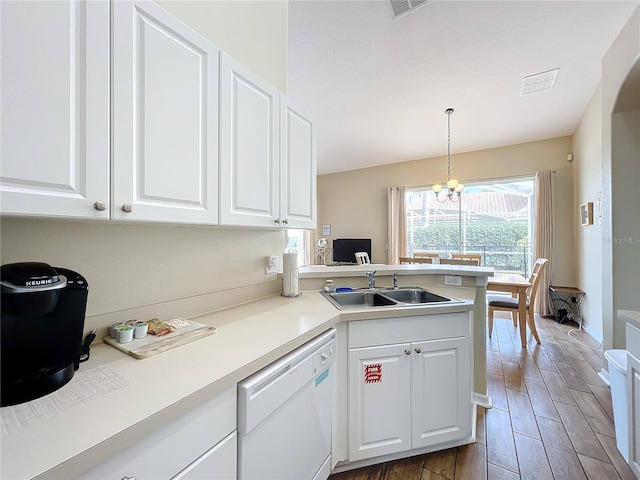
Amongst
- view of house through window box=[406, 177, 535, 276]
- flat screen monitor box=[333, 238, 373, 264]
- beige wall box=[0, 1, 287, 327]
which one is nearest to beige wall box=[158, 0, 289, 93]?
beige wall box=[0, 1, 287, 327]

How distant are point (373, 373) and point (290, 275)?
2.50 feet

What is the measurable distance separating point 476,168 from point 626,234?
292cm

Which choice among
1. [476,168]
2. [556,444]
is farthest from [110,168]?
[476,168]

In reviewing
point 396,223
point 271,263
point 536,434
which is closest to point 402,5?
point 271,263

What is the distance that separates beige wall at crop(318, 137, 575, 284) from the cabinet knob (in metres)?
5.51

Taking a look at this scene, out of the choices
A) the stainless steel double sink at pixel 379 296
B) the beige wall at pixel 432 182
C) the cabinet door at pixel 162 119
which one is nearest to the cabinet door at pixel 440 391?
the stainless steel double sink at pixel 379 296

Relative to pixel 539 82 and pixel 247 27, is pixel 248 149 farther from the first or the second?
pixel 539 82

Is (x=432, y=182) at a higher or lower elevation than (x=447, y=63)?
lower

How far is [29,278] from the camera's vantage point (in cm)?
62

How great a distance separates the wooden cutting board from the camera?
89 cm

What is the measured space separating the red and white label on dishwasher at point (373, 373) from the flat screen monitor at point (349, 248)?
15.2ft

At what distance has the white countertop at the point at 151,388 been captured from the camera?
19.1 inches

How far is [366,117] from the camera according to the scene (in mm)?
3725

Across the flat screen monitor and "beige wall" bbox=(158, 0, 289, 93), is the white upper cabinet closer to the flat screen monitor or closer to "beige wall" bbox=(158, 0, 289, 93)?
"beige wall" bbox=(158, 0, 289, 93)
